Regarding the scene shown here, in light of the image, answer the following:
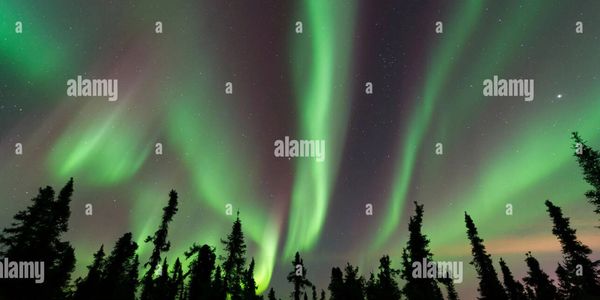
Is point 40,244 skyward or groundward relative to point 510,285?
skyward

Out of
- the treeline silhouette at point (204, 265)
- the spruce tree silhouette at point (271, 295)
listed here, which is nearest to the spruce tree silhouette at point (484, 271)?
the treeline silhouette at point (204, 265)

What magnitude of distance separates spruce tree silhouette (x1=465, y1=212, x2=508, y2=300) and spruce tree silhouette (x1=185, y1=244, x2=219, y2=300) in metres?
31.9

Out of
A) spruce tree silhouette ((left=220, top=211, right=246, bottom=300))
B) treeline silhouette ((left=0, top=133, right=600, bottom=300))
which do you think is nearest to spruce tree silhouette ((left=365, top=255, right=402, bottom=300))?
treeline silhouette ((left=0, top=133, right=600, bottom=300))

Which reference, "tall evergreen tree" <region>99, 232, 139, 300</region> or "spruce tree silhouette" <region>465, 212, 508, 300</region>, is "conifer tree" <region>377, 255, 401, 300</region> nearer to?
"spruce tree silhouette" <region>465, 212, 508, 300</region>

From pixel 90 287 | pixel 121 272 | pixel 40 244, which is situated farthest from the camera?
pixel 121 272

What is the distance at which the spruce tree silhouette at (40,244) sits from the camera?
91.2 ft

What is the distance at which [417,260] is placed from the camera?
106 ft

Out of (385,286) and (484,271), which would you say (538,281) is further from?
(385,286)

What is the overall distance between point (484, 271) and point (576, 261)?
9.49 m

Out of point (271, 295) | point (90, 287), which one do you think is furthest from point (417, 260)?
point (271, 295)

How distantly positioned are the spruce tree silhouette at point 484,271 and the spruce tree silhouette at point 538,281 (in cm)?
1250

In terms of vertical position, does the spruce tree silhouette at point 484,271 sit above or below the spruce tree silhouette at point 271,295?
above

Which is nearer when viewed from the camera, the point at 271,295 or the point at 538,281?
the point at 538,281

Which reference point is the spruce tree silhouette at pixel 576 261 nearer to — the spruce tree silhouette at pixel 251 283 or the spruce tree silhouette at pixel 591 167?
the spruce tree silhouette at pixel 591 167
